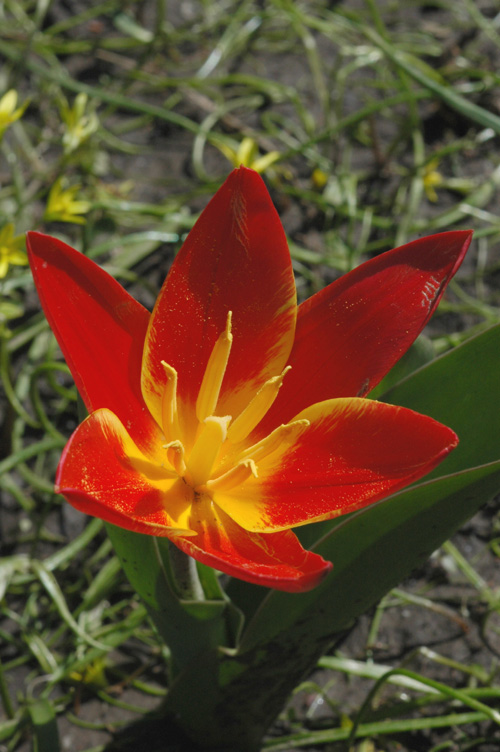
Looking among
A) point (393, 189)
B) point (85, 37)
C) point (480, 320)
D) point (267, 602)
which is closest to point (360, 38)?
point (393, 189)

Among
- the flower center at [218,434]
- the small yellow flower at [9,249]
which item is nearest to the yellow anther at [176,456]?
the flower center at [218,434]

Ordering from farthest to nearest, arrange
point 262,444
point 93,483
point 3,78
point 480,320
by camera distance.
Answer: point 3,78, point 480,320, point 262,444, point 93,483

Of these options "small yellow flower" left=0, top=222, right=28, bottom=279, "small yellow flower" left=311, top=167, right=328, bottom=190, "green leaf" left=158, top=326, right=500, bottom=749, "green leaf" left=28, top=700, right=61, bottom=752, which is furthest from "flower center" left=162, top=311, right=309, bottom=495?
"small yellow flower" left=311, top=167, right=328, bottom=190

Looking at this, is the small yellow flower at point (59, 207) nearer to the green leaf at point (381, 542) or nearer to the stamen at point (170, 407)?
the stamen at point (170, 407)

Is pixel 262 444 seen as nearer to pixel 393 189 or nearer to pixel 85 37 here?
pixel 393 189

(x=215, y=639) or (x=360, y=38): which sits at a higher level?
(x=360, y=38)

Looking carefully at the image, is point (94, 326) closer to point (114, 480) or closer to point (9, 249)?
point (114, 480)
